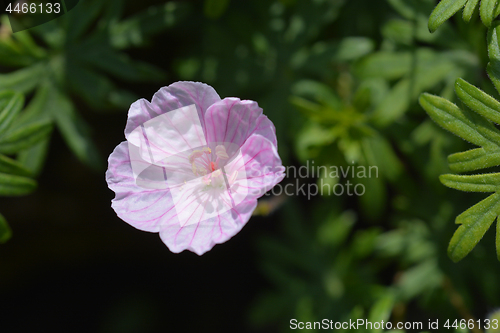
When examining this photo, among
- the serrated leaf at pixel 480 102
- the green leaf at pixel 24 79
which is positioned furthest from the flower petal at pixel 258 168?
the green leaf at pixel 24 79

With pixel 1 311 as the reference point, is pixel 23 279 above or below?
above

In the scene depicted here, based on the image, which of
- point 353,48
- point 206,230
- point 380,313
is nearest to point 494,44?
point 353,48

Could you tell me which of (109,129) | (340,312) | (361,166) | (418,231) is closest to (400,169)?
(361,166)

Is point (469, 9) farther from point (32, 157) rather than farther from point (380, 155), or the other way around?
point (32, 157)

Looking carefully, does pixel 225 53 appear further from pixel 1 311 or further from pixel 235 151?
pixel 1 311

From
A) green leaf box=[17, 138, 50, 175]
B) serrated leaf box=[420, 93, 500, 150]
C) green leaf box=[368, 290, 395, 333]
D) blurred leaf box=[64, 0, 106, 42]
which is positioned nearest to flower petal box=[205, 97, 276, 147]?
serrated leaf box=[420, 93, 500, 150]

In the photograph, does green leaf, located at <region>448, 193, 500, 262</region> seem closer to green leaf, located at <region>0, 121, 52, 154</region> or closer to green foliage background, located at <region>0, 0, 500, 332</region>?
green foliage background, located at <region>0, 0, 500, 332</region>
